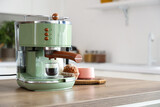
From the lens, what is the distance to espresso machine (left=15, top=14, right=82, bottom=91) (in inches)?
48.6

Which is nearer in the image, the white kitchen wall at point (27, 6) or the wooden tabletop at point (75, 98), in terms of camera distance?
the wooden tabletop at point (75, 98)

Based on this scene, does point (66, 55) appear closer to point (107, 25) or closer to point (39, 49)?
point (39, 49)

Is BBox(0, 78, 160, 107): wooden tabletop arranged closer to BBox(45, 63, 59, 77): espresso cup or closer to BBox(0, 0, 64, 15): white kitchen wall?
BBox(45, 63, 59, 77): espresso cup

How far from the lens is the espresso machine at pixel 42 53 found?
1.24 metres

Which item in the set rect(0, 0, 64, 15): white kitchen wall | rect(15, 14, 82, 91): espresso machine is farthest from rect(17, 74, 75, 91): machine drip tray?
rect(0, 0, 64, 15): white kitchen wall

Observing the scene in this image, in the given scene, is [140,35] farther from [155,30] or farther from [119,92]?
[119,92]

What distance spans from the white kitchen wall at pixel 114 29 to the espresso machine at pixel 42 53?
A: 7.48 ft

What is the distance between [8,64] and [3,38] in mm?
550

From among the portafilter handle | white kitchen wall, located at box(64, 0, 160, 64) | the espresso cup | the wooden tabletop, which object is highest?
white kitchen wall, located at box(64, 0, 160, 64)

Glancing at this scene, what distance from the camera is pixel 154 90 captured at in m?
1.30

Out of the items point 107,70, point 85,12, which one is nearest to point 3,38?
point 85,12

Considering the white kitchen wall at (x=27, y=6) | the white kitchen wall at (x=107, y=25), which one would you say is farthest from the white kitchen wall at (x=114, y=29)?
the white kitchen wall at (x=27, y=6)

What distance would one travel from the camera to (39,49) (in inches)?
52.3

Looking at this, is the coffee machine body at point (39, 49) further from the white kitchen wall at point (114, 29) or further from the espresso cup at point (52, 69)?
the white kitchen wall at point (114, 29)
